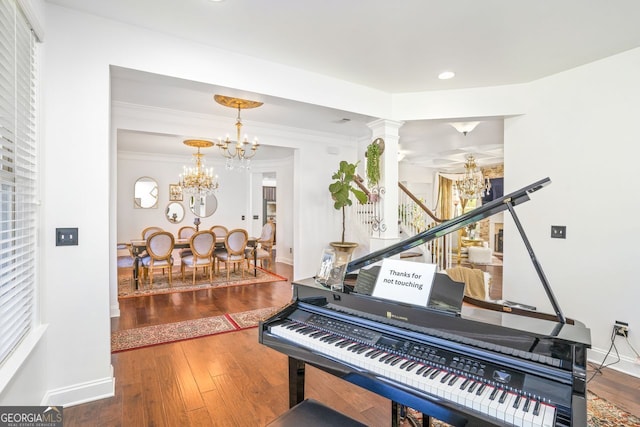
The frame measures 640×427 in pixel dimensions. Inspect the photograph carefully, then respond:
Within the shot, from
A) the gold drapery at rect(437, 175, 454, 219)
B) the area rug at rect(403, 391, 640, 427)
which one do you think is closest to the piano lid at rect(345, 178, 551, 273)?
the area rug at rect(403, 391, 640, 427)

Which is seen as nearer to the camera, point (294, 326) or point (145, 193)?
point (294, 326)

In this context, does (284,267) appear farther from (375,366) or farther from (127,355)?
(375,366)

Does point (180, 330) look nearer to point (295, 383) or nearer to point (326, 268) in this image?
point (295, 383)

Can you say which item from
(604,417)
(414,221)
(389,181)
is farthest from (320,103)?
(414,221)

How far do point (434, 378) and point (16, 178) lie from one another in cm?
222

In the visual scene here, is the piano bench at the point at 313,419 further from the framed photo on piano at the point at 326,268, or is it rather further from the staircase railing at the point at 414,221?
the staircase railing at the point at 414,221

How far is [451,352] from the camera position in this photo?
4.25 feet

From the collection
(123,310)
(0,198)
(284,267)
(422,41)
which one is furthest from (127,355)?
(284,267)

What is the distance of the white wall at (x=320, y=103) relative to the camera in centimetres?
209

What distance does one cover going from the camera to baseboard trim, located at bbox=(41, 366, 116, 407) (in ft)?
6.75

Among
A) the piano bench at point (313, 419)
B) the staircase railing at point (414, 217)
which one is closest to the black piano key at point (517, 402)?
the piano bench at point (313, 419)

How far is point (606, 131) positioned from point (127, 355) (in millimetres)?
4634

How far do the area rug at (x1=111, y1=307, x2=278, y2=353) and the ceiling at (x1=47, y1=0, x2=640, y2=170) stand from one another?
2329 mm

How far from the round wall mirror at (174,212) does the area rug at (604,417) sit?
7358mm
